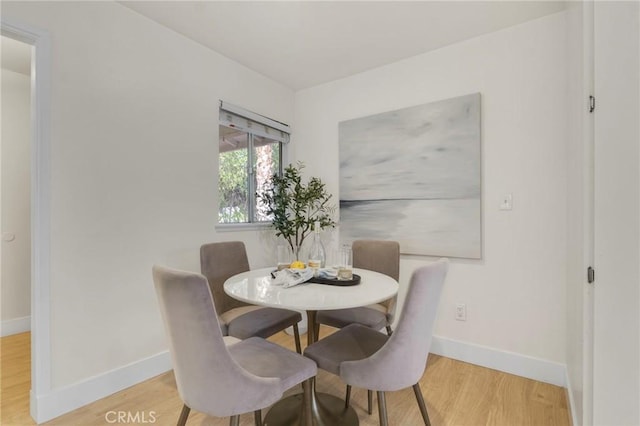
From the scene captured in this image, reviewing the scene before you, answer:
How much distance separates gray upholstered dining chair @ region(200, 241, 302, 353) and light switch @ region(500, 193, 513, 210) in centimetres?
168

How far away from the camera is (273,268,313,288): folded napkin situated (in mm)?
1609

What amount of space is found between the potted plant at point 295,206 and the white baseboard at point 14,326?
2595 mm

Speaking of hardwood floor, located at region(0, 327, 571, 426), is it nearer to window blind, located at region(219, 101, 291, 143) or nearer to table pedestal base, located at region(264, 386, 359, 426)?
table pedestal base, located at region(264, 386, 359, 426)

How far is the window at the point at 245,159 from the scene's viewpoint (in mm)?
2713

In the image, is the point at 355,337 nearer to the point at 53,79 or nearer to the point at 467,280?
the point at 467,280

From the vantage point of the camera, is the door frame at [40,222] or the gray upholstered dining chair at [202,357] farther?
the door frame at [40,222]

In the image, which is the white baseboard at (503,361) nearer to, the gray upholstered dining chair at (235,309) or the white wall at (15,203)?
the gray upholstered dining chair at (235,309)

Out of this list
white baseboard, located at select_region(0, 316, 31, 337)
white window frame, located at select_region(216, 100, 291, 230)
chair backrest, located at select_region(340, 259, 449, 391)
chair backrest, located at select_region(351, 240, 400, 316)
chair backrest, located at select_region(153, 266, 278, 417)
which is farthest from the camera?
white baseboard, located at select_region(0, 316, 31, 337)

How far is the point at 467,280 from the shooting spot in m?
2.34

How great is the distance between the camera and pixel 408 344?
1.21 m

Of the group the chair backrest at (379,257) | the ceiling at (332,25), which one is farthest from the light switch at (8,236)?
the chair backrest at (379,257)

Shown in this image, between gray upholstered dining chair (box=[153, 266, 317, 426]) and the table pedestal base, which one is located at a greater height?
gray upholstered dining chair (box=[153, 266, 317, 426])
